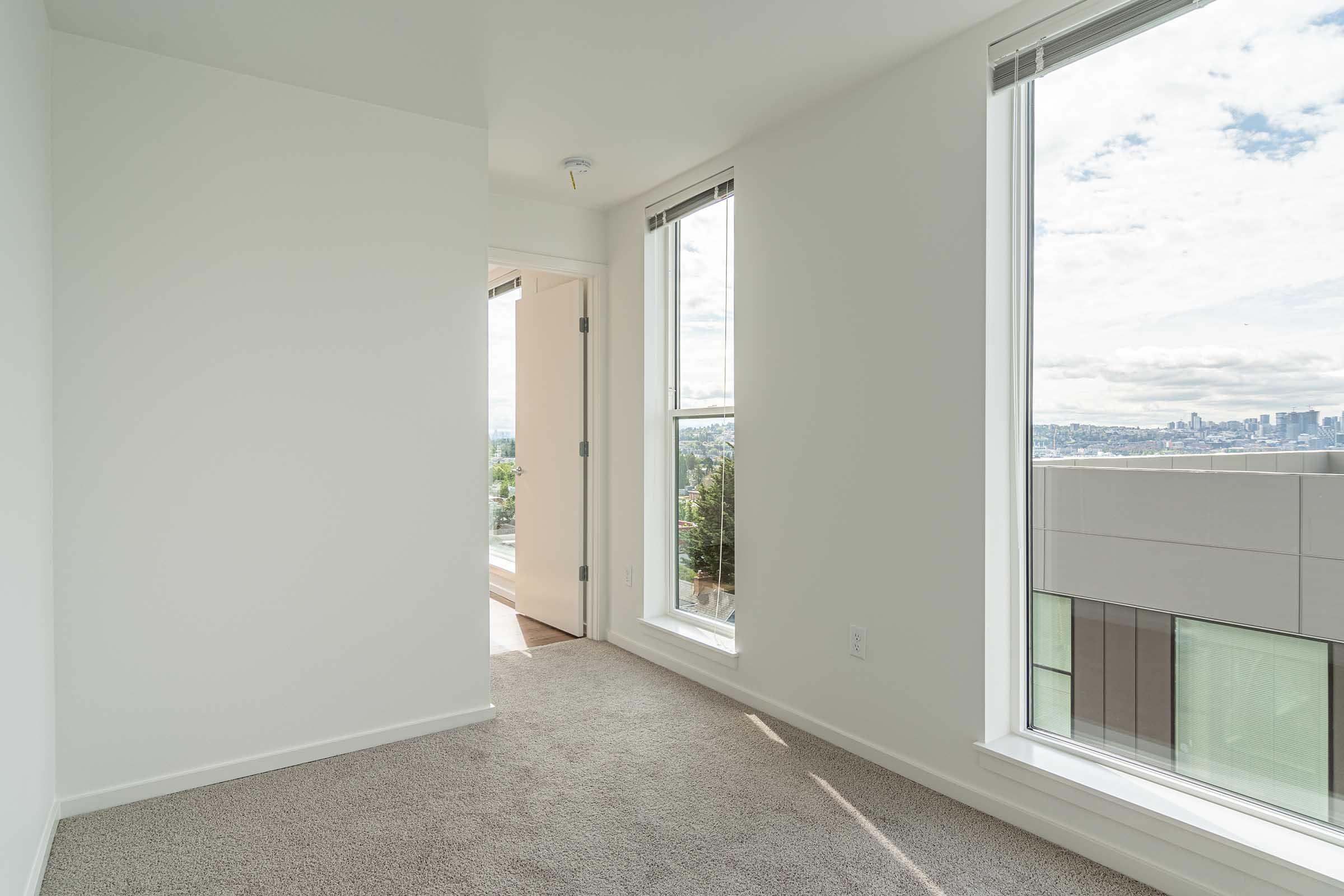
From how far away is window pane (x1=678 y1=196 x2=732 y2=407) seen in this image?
3629 millimetres

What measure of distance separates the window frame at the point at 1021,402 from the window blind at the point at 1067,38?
0.09 metres

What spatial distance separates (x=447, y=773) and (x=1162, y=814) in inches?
86.5

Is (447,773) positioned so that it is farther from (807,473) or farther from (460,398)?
(807,473)

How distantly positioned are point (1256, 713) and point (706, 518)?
2307mm

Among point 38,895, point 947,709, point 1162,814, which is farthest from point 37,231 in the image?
point 1162,814

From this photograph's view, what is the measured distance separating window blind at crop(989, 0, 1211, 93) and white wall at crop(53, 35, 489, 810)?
6.74 ft

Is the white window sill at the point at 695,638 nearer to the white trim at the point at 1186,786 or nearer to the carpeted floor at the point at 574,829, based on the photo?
the carpeted floor at the point at 574,829

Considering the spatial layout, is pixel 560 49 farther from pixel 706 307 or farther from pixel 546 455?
pixel 546 455

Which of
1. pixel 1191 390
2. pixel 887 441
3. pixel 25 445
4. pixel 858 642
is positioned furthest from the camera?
pixel 858 642

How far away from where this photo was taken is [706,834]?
2.24 m

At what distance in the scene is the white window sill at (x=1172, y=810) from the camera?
173cm

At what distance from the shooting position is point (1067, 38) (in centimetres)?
217

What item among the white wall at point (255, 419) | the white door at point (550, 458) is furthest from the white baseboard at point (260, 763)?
the white door at point (550, 458)

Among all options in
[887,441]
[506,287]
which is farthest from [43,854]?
[506,287]
